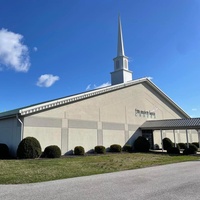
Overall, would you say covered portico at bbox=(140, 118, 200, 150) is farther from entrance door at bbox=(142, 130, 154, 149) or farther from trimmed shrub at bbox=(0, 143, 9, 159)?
trimmed shrub at bbox=(0, 143, 9, 159)

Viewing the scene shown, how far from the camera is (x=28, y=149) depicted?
15.9m

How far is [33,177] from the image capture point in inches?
357

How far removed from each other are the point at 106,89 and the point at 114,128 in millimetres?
4046

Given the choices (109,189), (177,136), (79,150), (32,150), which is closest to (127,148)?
(79,150)

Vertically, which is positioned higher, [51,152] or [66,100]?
[66,100]

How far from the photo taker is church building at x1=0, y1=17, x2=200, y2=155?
18.0 m

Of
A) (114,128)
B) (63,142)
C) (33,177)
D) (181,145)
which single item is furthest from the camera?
(181,145)

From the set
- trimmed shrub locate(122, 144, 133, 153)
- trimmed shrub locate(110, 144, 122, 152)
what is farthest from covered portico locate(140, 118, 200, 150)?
trimmed shrub locate(110, 144, 122, 152)

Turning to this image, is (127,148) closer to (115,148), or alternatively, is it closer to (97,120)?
(115,148)

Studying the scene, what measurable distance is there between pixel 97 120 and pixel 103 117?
2.83 feet

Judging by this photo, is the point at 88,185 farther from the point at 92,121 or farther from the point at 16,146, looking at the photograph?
the point at 92,121

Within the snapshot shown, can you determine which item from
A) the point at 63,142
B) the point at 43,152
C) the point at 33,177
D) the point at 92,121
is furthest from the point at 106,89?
the point at 33,177

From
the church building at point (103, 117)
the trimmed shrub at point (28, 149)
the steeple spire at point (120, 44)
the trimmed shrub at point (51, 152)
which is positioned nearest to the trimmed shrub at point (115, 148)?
the church building at point (103, 117)

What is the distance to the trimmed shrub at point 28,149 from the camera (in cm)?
1580
